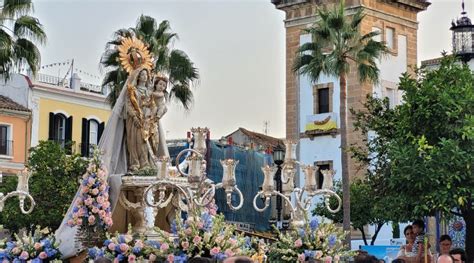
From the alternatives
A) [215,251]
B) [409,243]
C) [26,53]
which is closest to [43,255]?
[215,251]

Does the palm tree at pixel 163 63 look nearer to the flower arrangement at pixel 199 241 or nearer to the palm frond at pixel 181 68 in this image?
the palm frond at pixel 181 68

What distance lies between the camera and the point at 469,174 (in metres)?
18.1

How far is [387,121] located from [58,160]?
15.0 meters

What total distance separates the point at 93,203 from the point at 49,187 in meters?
19.8

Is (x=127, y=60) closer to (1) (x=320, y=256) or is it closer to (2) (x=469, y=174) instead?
(1) (x=320, y=256)

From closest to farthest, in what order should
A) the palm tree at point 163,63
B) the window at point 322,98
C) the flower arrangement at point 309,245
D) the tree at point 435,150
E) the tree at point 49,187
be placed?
the flower arrangement at point 309,245 < the tree at point 435,150 < the palm tree at point 163,63 < the tree at point 49,187 < the window at point 322,98

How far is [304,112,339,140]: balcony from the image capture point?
3975 centimetres

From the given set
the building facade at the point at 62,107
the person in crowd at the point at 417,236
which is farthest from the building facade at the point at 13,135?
the person in crowd at the point at 417,236

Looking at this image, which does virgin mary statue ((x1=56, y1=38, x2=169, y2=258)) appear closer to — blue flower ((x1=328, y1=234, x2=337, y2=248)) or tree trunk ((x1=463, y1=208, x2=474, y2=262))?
blue flower ((x1=328, y1=234, x2=337, y2=248))

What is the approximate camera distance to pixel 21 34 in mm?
22078

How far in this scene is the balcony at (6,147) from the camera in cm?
4109

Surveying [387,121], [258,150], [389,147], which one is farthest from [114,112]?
[258,150]

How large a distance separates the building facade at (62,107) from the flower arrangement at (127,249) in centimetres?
2811

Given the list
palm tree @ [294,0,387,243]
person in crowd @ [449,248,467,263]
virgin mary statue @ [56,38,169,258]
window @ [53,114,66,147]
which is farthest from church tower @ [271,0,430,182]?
person in crowd @ [449,248,467,263]
